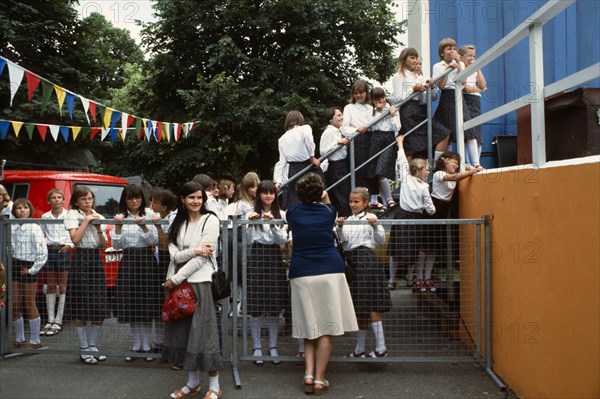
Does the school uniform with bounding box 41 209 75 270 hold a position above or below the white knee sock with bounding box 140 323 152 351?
above

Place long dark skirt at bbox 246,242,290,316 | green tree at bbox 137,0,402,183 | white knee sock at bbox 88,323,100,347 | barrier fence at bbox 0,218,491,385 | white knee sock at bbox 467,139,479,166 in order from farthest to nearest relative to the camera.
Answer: green tree at bbox 137,0,402,183 → white knee sock at bbox 467,139,479,166 → white knee sock at bbox 88,323,100,347 → long dark skirt at bbox 246,242,290,316 → barrier fence at bbox 0,218,491,385

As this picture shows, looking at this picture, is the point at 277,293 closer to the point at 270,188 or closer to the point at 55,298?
the point at 270,188

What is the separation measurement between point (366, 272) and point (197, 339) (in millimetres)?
1671

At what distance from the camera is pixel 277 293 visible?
5773 mm

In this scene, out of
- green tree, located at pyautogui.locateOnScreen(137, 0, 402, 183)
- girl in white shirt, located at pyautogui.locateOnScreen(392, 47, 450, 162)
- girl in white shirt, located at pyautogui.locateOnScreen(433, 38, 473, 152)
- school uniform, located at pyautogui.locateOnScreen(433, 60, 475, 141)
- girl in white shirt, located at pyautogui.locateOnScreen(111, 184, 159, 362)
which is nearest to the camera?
girl in white shirt, located at pyautogui.locateOnScreen(111, 184, 159, 362)

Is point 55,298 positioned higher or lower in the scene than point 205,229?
lower

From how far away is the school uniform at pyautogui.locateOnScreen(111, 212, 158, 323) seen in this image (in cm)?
589

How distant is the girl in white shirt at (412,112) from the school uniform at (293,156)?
3.60 ft

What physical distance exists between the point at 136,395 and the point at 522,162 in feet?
12.1

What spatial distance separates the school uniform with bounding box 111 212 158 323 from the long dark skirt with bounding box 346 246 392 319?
1.80 metres

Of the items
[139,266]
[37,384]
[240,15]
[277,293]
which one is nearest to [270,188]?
[277,293]

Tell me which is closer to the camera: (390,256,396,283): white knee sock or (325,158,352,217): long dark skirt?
(390,256,396,283): white knee sock

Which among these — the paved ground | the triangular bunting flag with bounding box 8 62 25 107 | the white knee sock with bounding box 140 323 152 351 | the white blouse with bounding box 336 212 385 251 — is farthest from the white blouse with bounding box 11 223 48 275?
the white blouse with bounding box 336 212 385 251

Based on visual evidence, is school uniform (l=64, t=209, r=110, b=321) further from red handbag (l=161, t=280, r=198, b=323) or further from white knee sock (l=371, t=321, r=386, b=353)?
white knee sock (l=371, t=321, r=386, b=353)
